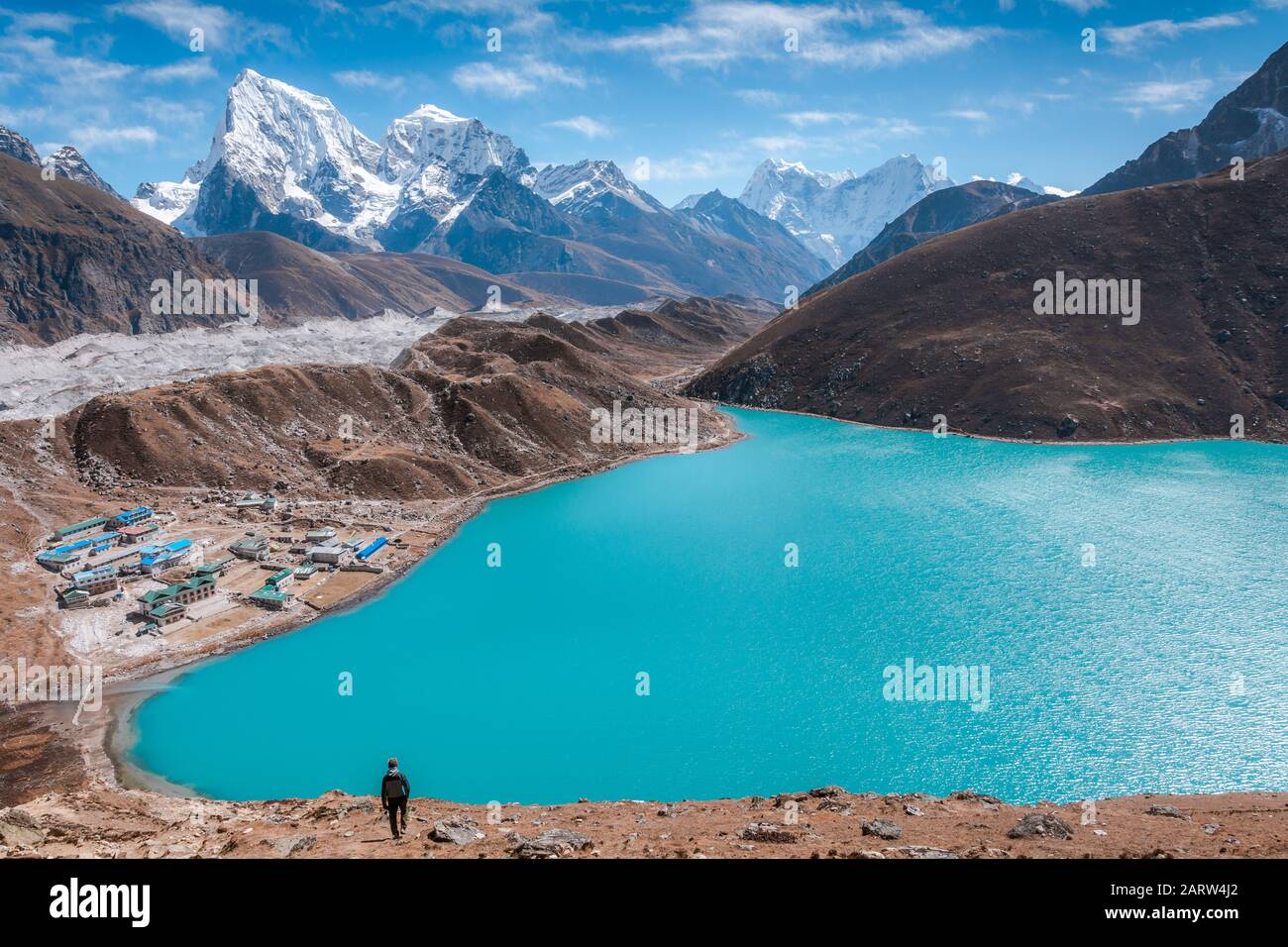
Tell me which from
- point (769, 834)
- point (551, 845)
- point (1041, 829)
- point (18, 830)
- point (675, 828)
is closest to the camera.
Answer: point (551, 845)

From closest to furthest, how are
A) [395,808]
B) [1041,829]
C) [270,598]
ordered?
[395,808], [1041,829], [270,598]

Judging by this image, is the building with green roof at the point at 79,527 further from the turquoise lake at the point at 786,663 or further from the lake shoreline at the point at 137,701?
the turquoise lake at the point at 786,663

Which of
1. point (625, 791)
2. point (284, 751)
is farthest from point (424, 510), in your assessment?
point (625, 791)

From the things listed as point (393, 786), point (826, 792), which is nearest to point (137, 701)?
point (393, 786)

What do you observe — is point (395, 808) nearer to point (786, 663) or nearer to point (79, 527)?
point (786, 663)

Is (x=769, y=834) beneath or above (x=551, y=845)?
beneath

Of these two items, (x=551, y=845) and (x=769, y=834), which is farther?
(x=769, y=834)
